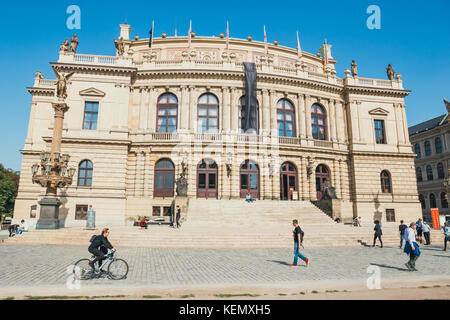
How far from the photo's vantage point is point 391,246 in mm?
17828

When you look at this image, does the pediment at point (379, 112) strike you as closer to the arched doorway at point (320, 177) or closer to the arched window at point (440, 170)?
the arched doorway at point (320, 177)

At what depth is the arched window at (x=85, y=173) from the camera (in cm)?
2772

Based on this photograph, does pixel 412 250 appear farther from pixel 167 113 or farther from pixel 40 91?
pixel 40 91

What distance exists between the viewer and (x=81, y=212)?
26.9 metres

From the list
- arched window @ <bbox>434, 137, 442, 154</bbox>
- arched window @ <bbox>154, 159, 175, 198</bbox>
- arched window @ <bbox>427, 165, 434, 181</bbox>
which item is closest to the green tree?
arched window @ <bbox>154, 159, 175, 198</bbox>

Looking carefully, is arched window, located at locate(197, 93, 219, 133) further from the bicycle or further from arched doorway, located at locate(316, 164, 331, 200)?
the bicycle

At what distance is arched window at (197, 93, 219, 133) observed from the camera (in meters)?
30.8

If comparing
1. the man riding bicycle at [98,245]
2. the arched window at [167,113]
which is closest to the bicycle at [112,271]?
the man riding bicycle at [98,245]

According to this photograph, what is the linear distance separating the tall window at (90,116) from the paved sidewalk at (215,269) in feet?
58.7

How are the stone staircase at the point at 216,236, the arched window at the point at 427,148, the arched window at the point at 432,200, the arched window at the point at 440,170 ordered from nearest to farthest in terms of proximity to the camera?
the stone staircase at the point at 216,236 → the arched window at the point at 440,170 → the arched window at the point at 432,200 → the arched window at the point at 427,148

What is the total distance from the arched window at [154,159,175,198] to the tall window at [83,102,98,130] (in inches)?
307

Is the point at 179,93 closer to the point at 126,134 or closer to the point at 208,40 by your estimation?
the point at 126,134

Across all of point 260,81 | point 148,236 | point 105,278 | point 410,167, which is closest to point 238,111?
point 260,81

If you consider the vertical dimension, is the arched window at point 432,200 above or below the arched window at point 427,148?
below
